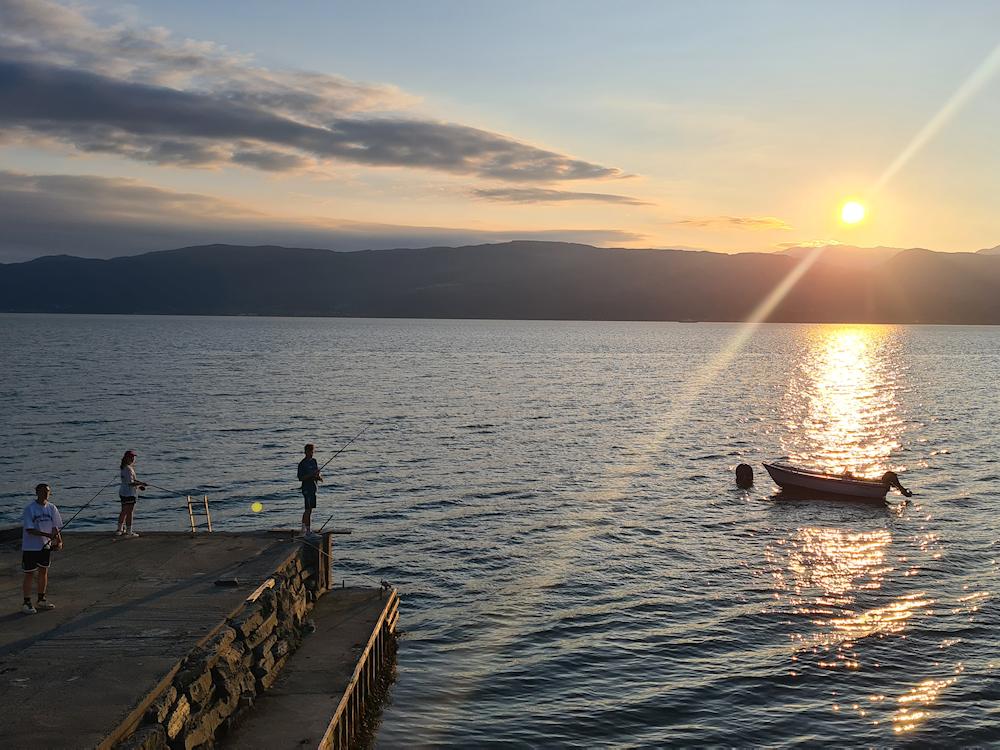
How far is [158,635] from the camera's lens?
14953 millimetres

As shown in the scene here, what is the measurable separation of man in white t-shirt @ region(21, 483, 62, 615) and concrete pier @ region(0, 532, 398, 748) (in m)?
0.38

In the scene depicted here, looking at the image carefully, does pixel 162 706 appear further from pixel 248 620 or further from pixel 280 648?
pixel 280 648

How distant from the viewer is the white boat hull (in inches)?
1609

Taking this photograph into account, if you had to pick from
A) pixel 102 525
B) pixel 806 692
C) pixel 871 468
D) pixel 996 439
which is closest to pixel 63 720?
pixel 806 692

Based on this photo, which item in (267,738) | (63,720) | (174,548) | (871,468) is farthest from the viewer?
(871,468)

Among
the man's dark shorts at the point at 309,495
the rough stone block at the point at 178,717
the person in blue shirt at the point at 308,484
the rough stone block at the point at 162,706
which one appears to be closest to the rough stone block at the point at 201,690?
the rough stone block at the point at 178,717

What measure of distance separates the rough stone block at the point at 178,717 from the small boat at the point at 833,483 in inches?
1399

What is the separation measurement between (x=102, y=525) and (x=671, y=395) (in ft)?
222

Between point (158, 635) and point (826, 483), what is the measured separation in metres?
35.1

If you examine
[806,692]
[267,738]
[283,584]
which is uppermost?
[283,584]

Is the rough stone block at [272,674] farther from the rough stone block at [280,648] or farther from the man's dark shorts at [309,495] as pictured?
the man's dark shorts at [309,495]

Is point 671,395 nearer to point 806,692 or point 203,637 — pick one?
point 806,692

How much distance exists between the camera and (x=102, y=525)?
33.2 metres

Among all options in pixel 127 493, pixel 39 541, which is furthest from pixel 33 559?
pixel 127 493
